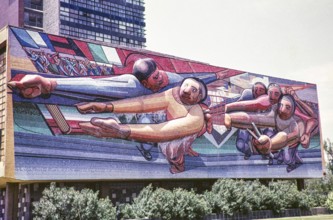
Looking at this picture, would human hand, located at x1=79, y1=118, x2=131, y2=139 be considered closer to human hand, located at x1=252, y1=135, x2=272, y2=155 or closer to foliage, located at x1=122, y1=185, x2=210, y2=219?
foliage, located at x1=122, y1=185, x2=210, y2=219

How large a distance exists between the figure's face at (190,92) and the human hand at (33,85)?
16.0 meters

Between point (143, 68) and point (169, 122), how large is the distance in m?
6.66

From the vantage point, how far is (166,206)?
41.2 metres

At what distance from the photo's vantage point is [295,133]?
64438mm

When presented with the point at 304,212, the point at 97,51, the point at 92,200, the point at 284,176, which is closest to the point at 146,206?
the point at 92,200

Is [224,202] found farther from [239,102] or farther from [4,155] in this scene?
[4,155]

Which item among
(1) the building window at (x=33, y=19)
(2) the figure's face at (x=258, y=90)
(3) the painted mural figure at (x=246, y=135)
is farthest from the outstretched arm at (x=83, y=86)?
(1) the building window at (x=33, y=19)

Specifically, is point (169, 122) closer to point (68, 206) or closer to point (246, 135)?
point (246, 135)

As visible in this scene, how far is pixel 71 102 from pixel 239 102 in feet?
78.8

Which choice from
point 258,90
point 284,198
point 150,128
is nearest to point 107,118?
point 150,128

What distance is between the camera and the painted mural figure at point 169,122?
45.4 meters

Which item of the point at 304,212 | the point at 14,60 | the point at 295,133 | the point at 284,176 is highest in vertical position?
the point at 14,60

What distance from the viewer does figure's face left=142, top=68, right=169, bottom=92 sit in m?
49.6

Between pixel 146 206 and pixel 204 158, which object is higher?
pixel 204 158
